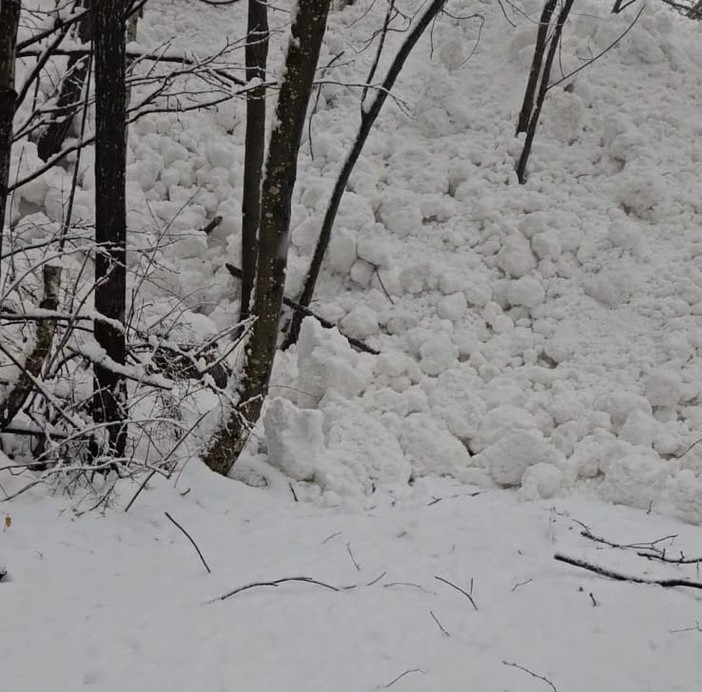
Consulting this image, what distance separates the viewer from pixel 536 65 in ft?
26.6

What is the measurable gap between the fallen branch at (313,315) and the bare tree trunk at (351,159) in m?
0.05

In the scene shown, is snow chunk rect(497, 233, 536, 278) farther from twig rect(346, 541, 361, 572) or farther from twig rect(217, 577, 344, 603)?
twig rect(217, 577, 344, 603)

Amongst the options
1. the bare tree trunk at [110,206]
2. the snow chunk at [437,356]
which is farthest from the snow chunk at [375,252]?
the bare tree trunk at [110,206]

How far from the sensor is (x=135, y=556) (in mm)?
3324

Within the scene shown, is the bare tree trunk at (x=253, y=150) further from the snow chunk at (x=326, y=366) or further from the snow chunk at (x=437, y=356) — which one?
the snow chunk at (x=437, y=356)

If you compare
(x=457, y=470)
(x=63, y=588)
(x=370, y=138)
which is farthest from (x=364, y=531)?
(x=370, y=138)

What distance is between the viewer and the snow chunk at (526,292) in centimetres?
671

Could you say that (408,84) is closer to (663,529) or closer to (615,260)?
(615,260)

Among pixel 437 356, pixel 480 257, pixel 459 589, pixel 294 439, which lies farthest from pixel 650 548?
pixel 480 257

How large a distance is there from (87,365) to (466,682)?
2.71 metres

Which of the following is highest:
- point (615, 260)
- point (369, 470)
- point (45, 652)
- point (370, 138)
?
point (370, 138)

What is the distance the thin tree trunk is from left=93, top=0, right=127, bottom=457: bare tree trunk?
6.02 m

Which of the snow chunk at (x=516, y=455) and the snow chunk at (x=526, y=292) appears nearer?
the snow chunk at (x=516, y=455)

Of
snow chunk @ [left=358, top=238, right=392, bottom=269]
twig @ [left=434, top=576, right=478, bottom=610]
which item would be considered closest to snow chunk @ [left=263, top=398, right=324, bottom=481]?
twig @ [left=434, top=576, right=478, bottom=610]
